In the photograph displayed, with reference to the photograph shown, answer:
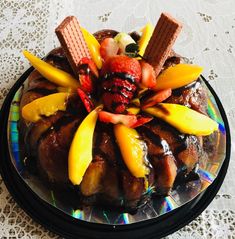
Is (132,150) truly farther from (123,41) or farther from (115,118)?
(123,41)

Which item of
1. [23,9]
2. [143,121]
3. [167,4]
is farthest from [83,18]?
[143,121]

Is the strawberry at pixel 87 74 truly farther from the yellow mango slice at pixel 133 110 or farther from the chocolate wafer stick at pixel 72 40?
the yellow mango slice at pixel 133 110

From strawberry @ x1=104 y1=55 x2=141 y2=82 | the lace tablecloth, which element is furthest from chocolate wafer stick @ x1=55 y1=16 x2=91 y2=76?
the lace tablecloth

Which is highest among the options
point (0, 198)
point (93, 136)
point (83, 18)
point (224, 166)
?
point (83, 18)

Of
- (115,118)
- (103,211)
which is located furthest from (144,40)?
(103,211)

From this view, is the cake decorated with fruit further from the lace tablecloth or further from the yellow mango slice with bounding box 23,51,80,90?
→ the lace tablecloth

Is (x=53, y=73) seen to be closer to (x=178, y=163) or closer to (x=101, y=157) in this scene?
(x=101, y=157)

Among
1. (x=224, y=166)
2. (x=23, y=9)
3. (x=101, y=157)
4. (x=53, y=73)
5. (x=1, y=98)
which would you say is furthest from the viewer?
(x=23, y=9)
